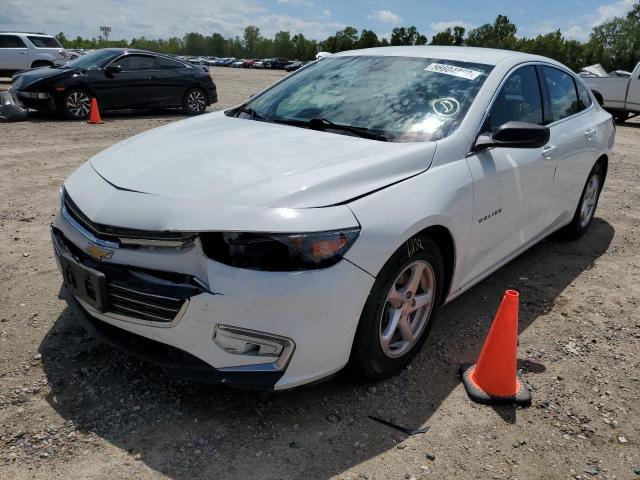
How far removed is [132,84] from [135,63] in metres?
0.47

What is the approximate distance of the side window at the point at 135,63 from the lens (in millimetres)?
11805

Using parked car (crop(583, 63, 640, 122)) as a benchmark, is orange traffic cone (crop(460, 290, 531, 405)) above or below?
below

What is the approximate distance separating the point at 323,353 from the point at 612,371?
1875mm

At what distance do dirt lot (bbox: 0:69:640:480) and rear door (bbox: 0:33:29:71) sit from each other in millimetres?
16681

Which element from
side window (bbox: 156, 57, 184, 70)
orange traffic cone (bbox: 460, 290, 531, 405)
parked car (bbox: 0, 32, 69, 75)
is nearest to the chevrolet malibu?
orange traffic cone (bbox: 460, 290, 531, 405)

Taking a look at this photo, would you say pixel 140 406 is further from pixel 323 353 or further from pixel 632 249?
pixel 632 249

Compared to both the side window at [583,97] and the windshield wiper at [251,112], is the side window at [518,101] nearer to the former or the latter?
the side window at [583,97]

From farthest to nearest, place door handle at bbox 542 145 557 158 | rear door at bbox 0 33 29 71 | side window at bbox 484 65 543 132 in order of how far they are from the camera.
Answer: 1. rear door at bbox 0 33 29 71
2. door handle at bbox 542 145 557 158
3. side window at bbox 484 65 543 132

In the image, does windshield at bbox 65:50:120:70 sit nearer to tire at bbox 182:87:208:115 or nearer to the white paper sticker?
tire at bbox 182:87:208:115

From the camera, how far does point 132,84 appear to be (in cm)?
1198

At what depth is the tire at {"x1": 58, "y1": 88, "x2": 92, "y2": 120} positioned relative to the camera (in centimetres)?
1105

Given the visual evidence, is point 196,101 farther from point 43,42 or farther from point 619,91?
point 619,91

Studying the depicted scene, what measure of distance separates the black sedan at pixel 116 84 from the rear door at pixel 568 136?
31.0 feet

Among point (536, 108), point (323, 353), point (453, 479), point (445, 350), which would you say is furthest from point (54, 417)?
point (536, 108)
